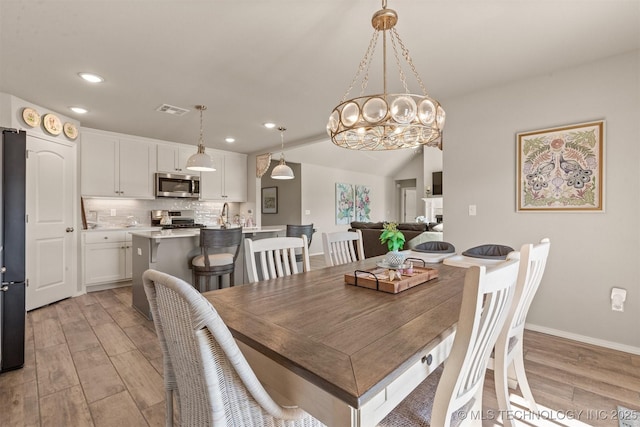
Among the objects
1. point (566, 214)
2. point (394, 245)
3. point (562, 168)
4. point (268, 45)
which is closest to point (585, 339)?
point (566, 214)

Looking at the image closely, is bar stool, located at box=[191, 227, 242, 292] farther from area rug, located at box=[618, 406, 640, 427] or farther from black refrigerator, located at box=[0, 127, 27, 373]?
area rug, located at box=[618, 406, 640, 427]

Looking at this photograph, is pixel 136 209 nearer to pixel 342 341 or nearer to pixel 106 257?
pixel 106 257

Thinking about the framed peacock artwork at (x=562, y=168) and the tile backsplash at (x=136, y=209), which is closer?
the framed peacock artwork at (x=562, y=168)

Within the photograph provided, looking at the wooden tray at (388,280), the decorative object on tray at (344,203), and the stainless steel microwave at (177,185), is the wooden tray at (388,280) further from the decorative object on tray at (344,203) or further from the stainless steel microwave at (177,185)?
the decorative object on tray at (344,203)

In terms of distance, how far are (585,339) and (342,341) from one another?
2.79m

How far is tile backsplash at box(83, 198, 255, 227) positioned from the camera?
4.68 meters

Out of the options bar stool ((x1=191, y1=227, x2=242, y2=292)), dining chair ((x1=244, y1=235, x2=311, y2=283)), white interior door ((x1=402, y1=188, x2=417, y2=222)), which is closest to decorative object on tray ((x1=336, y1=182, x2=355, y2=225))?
white interior door ((x1=402, y1=188, x2=417, y2=222))

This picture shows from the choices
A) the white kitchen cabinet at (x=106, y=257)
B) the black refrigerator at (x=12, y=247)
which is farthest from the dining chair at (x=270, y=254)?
the white kitchen cabinet at (x=106, y=257)

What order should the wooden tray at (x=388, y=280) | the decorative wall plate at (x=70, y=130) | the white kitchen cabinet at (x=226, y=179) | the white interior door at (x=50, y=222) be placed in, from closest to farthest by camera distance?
1. the wooden tray at (x=388, y=280)
2. the white interior door at (x=50, y=222)
3. the decorative wall plate at (x=70, y=130)
4. the white kitchen cabinet at (x=226, y=179)

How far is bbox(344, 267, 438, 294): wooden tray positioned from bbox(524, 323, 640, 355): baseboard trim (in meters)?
1.83

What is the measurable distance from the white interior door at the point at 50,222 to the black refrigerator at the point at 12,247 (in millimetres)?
1639

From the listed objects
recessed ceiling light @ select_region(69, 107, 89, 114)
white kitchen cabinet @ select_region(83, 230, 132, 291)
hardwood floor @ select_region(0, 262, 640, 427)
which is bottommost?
hardwood floor @ select_region(0, 262, 640, 427)

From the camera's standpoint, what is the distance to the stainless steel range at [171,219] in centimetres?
515

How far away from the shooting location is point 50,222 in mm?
3582
